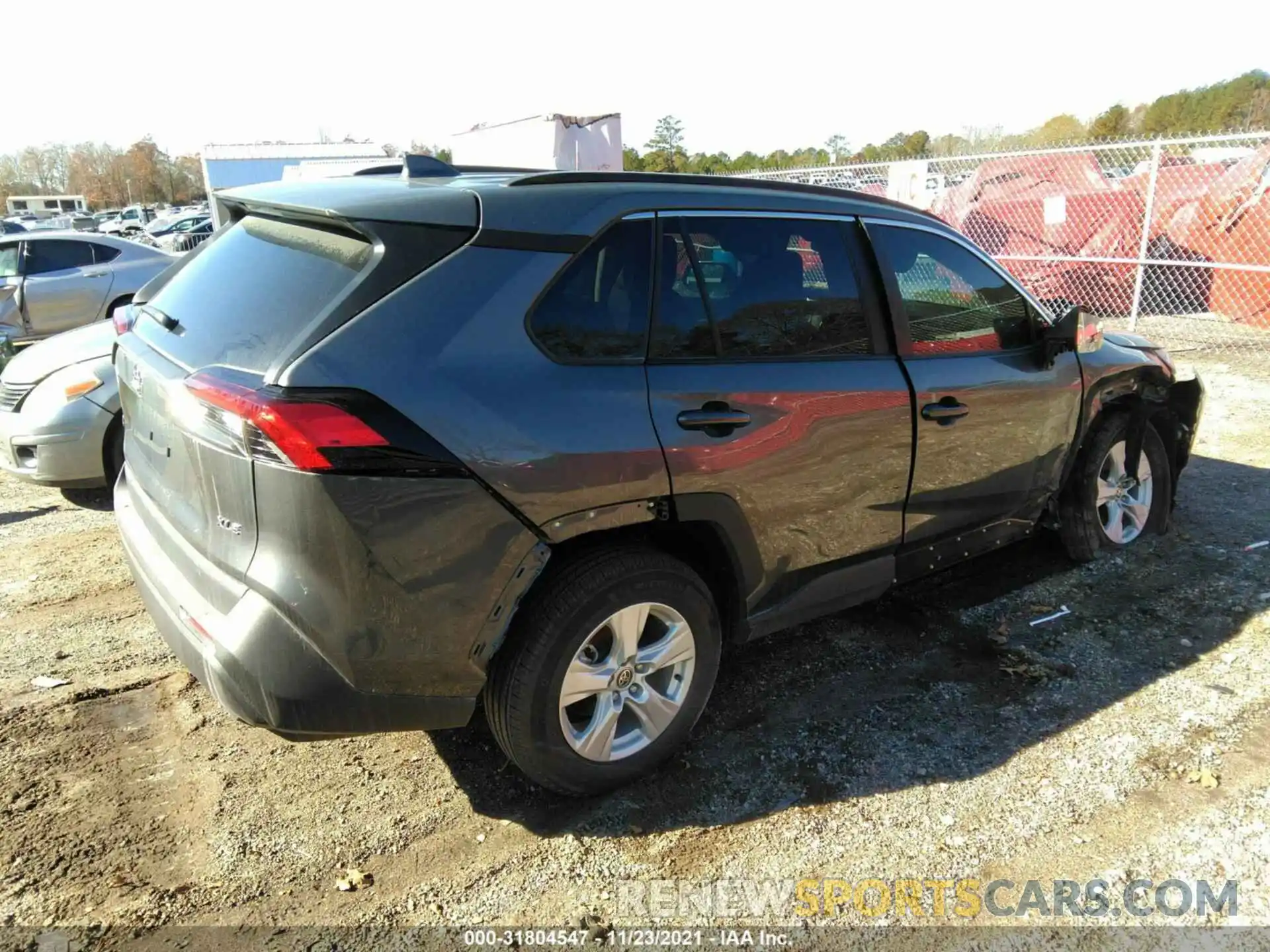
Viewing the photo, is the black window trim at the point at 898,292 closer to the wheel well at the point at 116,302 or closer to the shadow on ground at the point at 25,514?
the shadow on ground at the point at 25,514

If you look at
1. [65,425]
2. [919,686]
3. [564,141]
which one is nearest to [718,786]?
[919,686]

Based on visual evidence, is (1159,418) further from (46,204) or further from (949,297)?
(46,204)

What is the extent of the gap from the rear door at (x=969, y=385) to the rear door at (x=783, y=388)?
14cm

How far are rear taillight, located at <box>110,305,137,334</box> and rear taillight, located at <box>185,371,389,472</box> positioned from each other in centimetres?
133

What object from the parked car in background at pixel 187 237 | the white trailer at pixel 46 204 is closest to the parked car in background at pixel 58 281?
the parked car in background at pixel 187 237

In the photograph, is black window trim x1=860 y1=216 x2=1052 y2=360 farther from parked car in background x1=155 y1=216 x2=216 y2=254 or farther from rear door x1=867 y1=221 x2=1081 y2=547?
parked car in background x1=155 y1=216 x2=216 y2=254

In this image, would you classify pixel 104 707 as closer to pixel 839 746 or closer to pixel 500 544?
pixel 500 544

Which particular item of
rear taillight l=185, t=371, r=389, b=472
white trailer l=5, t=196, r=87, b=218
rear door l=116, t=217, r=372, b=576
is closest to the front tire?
rear taillight l=185, t=371, r=389, b=472

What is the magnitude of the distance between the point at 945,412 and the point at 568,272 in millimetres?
1727

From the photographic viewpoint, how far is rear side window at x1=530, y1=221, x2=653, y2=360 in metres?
2.50

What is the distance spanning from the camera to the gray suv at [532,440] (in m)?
2.23

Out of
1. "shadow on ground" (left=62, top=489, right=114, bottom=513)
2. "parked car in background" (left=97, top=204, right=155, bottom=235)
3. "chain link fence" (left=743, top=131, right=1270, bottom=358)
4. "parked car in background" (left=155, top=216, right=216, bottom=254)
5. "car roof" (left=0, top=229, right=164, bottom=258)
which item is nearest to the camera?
"shadow on ground" (left=62, top=489, right=114, bottom=513)

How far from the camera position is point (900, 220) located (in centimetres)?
352

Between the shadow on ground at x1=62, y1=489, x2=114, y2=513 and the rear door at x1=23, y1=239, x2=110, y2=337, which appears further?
the rear door at x1=23, y1=239, x2=110, y2=337
